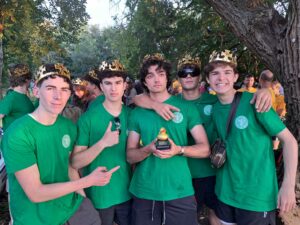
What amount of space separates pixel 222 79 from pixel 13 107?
3.79m

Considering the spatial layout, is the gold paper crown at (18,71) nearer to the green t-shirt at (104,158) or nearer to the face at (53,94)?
the green t-shirt at (104,158)

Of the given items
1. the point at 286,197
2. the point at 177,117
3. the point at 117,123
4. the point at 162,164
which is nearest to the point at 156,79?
the point at 177,117

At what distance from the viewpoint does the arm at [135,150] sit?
2882mm

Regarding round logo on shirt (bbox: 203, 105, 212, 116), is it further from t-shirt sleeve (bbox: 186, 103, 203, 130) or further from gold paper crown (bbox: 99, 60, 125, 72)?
gold paper crown (bbox: 99, 60, 125, 72)

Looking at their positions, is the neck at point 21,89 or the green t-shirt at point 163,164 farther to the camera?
the neck at point 21,89

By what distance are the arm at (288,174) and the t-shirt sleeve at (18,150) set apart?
2.15 metres

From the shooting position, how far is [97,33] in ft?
177

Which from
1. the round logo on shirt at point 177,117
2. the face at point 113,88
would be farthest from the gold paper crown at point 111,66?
the round logo on shirt at point 177,117

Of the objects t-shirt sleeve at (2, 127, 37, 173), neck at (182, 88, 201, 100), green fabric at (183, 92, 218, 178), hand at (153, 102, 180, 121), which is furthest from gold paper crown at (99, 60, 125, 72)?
t-shirt sleeve at (2, 127, 37, 173)

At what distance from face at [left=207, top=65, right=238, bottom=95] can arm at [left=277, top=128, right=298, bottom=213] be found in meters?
0.67

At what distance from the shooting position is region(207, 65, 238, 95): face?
10.2 ft

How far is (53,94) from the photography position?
8.75ft

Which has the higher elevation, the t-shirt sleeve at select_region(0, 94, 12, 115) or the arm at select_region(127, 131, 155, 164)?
the t-shirt sleeve at select_region(0, 94, 12, 115)

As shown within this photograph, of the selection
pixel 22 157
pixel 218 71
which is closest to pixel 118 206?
pixel 22 157
